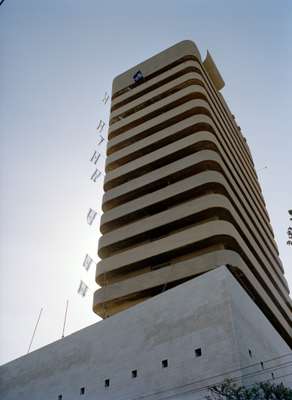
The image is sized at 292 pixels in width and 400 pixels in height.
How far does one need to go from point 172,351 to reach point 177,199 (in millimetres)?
16764

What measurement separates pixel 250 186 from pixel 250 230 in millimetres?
9878

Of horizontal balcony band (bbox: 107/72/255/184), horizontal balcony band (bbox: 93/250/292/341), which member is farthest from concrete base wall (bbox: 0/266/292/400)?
horizontal balcony band (bbox: 107/72/255/184)

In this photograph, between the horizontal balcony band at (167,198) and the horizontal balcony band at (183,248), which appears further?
the horizontal balcony band at (167,198)

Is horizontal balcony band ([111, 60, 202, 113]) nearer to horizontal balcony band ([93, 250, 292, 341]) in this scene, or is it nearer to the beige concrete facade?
the beige concrete facade

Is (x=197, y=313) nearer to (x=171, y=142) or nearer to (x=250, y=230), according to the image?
(x=250, y=230)

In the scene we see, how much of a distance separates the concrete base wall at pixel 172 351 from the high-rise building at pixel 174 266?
0.06 meters

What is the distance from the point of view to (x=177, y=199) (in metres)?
35.4

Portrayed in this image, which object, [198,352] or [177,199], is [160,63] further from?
[198,352]

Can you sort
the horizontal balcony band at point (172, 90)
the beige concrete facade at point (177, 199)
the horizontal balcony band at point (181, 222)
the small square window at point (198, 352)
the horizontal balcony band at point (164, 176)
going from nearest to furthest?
1. the small square window at point (198, 352)
2. the beige concrete facade at point (177, 199)
3. the horizontal balcony band at point (181, 222)
4. the horizontal balcony band at point (164, 176)
5. the horizontal balcony band at point (172, 90)

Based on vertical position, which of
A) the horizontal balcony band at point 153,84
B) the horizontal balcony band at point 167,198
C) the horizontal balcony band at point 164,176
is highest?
the horizontal balcony band at point 153,84

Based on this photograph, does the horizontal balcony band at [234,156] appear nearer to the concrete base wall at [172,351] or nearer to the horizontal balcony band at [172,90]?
the horizontal balcony band at [172,90]

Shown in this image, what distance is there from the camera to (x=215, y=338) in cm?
A: 1922

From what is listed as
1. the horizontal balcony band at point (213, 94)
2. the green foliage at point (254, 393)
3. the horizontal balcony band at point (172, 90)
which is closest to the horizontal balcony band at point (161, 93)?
the horizontal balcony band at point (172, 90)

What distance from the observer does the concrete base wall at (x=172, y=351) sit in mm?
18719
